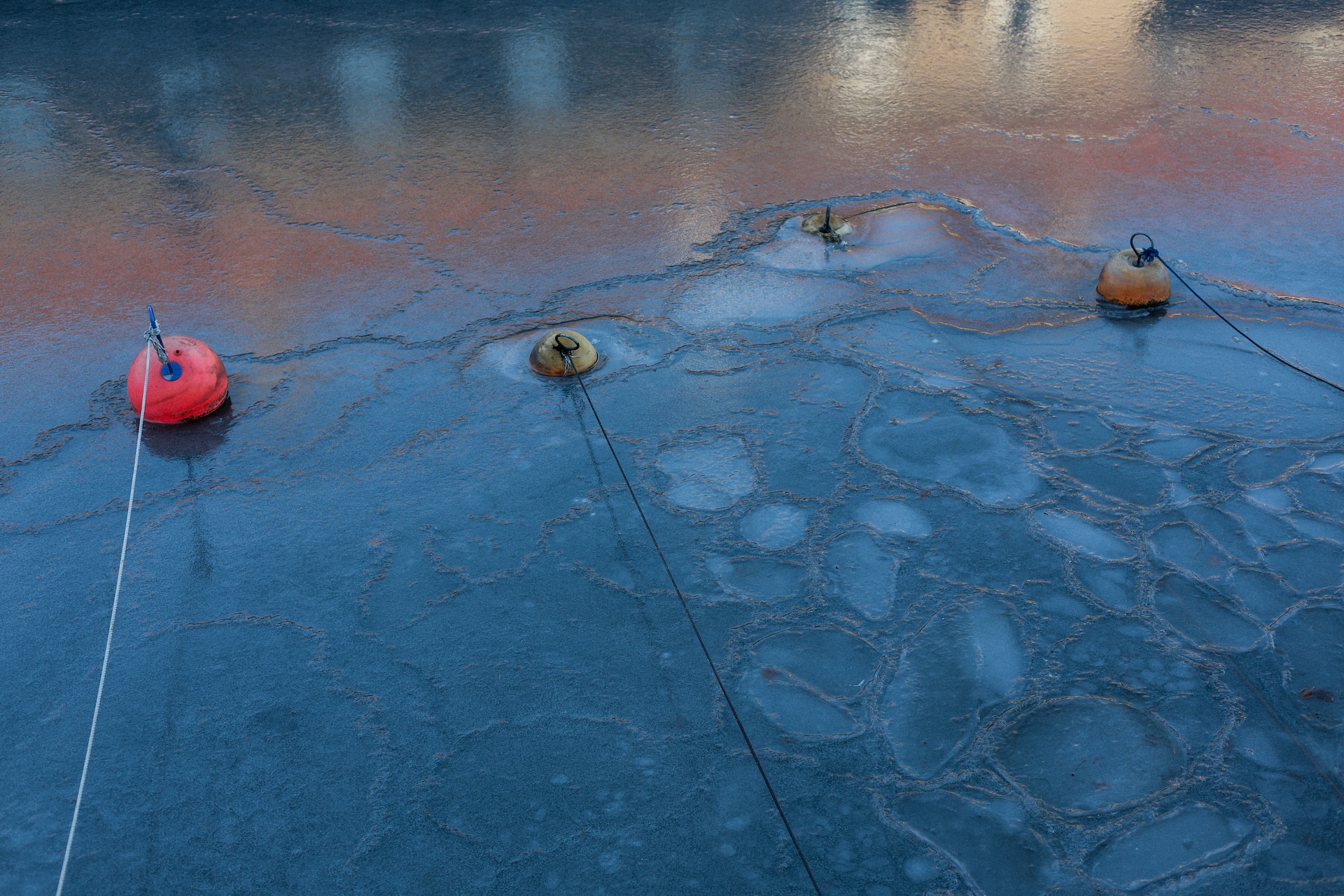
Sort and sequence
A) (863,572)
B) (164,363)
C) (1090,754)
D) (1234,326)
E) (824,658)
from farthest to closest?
(1234,326) → (164,363) → (863,572) → (824,658) → (1090,754)

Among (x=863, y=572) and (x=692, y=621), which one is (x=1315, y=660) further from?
(x=692, y=621)

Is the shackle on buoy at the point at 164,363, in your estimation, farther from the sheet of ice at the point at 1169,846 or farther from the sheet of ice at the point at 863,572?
the sheet of ice at the point at 1169,846

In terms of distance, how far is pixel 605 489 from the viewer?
14.1ft

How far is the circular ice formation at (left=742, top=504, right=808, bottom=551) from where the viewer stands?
4.00 metres

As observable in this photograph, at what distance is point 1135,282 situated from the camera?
17.1 feet

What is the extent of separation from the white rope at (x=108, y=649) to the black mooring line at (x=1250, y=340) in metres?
5.03

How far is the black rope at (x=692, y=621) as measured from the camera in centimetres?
295

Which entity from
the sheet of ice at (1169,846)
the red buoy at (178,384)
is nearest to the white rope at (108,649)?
the red buoy at (178,384)

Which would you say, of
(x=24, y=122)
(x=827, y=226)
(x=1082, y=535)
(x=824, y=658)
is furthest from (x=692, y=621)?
(x=24, y=122)

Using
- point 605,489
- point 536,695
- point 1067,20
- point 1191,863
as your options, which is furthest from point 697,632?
point 1067,20

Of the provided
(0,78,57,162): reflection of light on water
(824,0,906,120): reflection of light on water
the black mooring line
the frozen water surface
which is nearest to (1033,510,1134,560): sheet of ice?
the frozen water surface

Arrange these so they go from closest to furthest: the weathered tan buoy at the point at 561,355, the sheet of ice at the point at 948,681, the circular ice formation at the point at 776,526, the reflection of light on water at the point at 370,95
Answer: the sheet of ice at the point at 948,681 < the circular ice formation at the point at 776,526 < the weathered tan buoy at the point at 561,355 < the reflection of light on water at the point at 370,95

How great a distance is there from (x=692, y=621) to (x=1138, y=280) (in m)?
3.34

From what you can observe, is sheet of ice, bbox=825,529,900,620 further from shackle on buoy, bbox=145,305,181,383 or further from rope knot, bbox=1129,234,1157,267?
shackle on buoy, bbox=145,305,181,383
